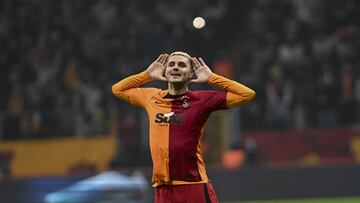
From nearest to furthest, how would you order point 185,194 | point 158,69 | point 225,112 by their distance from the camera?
point 185,194 → point 158,69 → point 225,112

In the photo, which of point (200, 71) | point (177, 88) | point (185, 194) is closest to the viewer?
point (185, 194)

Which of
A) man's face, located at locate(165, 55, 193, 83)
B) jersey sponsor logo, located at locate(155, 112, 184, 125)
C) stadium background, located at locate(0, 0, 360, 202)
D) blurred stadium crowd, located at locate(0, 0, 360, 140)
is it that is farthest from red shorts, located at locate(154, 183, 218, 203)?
blurred stadium crowd, located at locate(0, 0, 360, 140)

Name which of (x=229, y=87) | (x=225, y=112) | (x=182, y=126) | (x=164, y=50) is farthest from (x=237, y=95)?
(x=164, y=50)

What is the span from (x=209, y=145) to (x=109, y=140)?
73.3 inches

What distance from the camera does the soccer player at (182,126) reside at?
6.44 m

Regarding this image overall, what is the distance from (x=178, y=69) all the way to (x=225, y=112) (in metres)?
9.92

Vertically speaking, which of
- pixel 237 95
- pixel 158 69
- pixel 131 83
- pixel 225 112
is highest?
pixel 158 69

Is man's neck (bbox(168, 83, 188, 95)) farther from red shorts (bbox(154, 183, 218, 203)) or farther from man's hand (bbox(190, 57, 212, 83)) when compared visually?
red shorts (bbox(154, 183, 218, 203))

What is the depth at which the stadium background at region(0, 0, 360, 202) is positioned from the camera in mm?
16594

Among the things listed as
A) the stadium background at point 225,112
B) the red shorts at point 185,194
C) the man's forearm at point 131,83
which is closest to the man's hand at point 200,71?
the man's forearm at point 131,83

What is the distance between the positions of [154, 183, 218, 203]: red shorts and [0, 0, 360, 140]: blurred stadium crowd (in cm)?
988

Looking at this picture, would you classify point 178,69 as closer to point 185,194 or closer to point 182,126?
A: point 182,126

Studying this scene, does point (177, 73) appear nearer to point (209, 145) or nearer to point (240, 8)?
point (209, 145)

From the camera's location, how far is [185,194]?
641 cm
